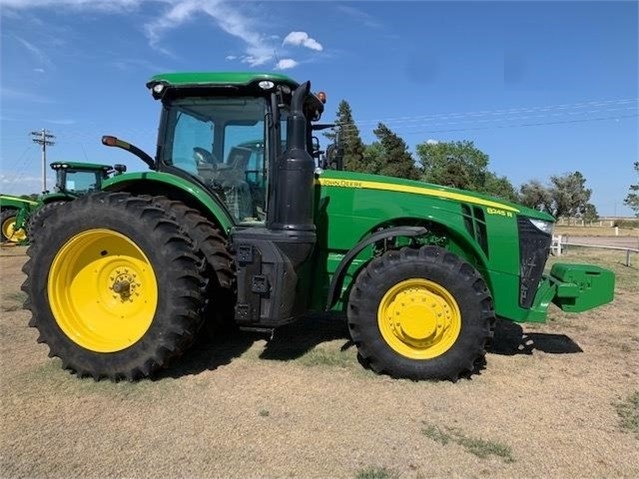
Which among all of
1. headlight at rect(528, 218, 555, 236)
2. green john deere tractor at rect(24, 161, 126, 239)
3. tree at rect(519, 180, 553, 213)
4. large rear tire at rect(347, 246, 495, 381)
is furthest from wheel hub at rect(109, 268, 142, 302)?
tree at rect(519, 180, 553, 213)

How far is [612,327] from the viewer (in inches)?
254

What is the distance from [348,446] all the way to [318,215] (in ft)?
7.49

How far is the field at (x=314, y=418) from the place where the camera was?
3.10m

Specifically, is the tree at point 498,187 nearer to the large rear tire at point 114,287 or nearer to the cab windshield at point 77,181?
the cab windshield at point 77,181

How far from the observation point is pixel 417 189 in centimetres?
495

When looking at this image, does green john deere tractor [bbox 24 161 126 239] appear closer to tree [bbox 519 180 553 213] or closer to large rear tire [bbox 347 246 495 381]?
large rear tire [bbox 347 246 495 381]

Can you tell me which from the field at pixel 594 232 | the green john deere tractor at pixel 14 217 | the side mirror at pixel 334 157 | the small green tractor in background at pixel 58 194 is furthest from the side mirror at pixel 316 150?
the field at pixel 594 232

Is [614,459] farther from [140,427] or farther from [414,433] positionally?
[140,427]

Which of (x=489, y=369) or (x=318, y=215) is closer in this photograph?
(x=489, y=369)

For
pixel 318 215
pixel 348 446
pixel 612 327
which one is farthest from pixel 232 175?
pixel 612 327

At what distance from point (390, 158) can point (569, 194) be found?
1286 inches

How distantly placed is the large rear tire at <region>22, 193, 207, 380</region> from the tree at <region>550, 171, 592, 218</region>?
212ft

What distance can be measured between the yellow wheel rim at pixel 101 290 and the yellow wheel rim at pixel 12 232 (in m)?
14.9

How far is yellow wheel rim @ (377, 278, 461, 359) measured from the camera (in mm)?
4398
